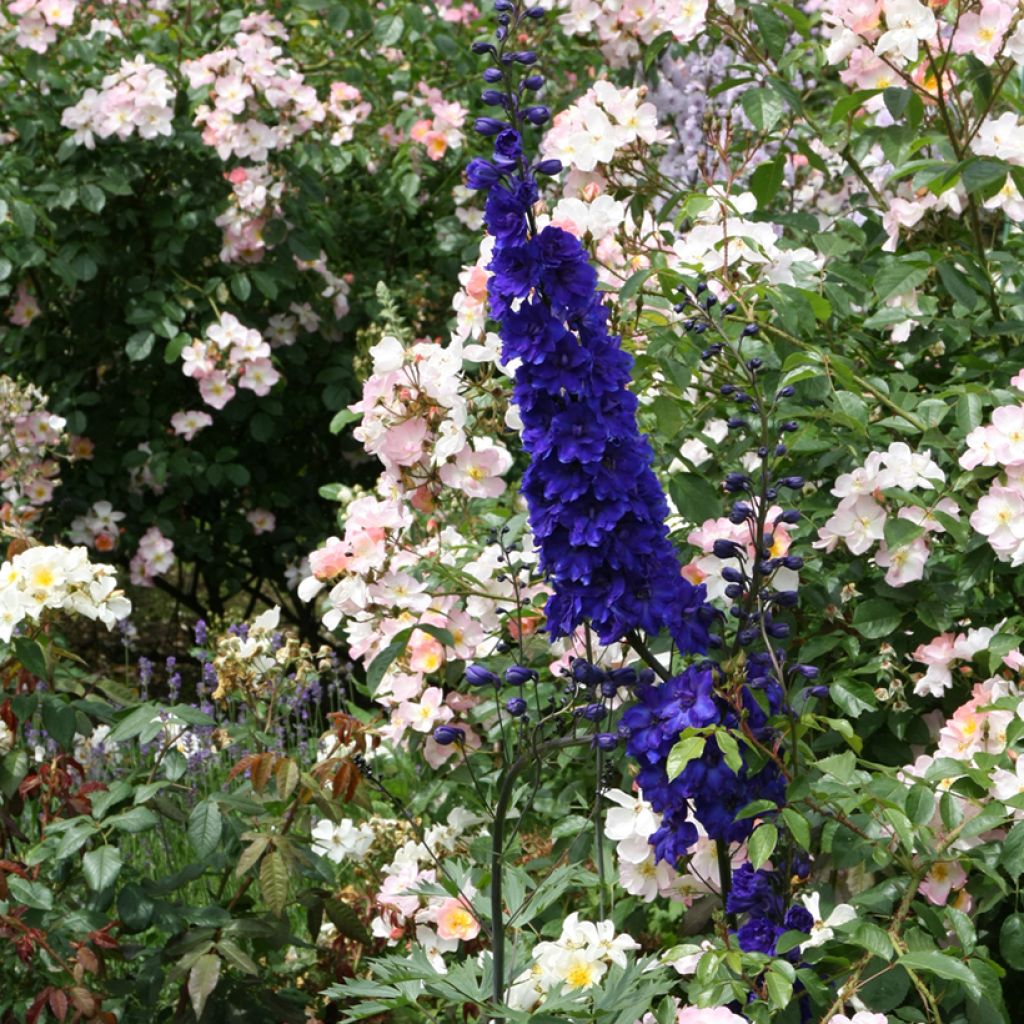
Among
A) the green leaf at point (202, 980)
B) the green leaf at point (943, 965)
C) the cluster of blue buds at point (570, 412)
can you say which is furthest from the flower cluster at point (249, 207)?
the green leaf at point (943, 965)

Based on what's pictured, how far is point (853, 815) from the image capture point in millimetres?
2061

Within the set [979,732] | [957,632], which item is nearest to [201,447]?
[957,632]

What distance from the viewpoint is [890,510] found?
228 cm

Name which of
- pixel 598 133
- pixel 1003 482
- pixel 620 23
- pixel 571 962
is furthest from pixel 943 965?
pixel 620 23

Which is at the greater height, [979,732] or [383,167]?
[383,167]

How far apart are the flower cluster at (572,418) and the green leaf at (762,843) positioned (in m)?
0.26

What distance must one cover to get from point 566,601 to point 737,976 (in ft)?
1.58

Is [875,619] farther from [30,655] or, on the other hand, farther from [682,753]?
[30,655]

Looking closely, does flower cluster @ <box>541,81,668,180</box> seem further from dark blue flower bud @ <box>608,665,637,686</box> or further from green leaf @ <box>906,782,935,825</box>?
green leaf @ <box>906,782,935,825</box>

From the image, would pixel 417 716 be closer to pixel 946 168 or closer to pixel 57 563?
pixel 57 563

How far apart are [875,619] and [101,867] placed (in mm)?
1232

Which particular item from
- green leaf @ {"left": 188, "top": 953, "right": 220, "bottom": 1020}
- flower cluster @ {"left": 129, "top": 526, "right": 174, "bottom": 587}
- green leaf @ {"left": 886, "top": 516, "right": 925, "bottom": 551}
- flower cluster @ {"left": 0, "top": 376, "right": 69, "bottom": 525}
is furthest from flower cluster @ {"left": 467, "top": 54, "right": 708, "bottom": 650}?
flower cluster @ {"left": 129, "top": 526, "right": 174, "bottom": 587}

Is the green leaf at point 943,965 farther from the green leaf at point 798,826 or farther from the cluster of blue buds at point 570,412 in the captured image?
the cluster of blue buds at point 570,412

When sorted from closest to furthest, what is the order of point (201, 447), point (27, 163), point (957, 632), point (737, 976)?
point (737, 976) < point (957, 632) < point (27, 163) < point (201, 447)
